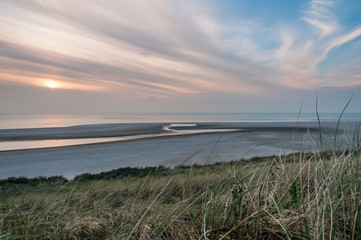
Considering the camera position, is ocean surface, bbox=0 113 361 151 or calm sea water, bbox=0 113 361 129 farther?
calm sea water, bbox=0 113 361 129

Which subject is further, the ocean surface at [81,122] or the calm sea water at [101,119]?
the calm sea water at [101,119]

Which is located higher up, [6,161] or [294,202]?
[294,202]

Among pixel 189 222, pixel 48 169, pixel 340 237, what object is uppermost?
pixel 340 237

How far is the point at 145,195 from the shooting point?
233 inches

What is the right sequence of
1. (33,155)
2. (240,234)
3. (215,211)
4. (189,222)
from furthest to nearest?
(33,155) < (189,222) < (215,211) < (240,234)

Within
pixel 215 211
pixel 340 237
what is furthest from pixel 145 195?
pixel 340 237

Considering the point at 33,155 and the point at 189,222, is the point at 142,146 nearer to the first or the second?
the point at 33,155

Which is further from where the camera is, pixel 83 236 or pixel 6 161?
pixel 6 161

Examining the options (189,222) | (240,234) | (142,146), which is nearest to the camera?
(240,234)

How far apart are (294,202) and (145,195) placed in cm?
467

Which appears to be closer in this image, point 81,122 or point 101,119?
point 81,122

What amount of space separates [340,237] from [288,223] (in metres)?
0.35

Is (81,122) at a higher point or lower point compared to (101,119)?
lower

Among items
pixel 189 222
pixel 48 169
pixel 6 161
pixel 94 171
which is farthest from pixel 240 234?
pixel 6 161
